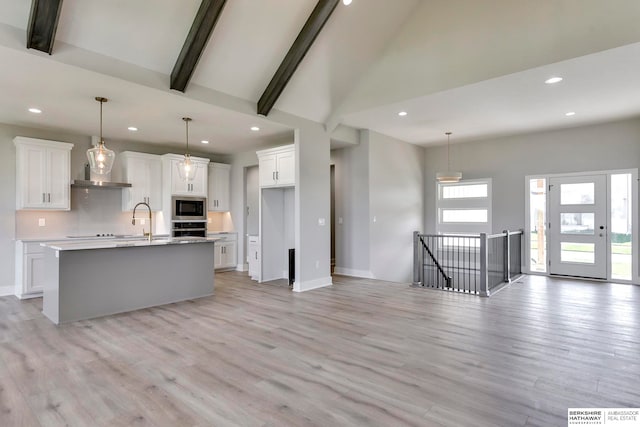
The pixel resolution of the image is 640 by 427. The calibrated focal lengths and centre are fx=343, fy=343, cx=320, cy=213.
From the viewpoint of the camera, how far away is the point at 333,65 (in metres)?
5.40

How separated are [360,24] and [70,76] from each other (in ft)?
12.3

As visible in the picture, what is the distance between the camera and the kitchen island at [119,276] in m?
A: 4.26

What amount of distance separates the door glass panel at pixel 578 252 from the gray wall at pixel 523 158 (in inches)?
36.5

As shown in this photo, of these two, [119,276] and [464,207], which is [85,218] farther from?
[464,207]

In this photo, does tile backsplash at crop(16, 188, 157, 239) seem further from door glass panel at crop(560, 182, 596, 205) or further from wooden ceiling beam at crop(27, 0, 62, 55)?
door glass panel at crop(560, 182, 596, 205)

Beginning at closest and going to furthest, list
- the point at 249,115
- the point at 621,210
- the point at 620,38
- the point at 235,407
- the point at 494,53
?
the point at 235,407, the point at 620,38, the point at 494,53, the point at 249,115, the point at 621,210

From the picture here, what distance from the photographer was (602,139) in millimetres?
6781

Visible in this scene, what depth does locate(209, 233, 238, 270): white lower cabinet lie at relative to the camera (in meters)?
Answer: 7.86

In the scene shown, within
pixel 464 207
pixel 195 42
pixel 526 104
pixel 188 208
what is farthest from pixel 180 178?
pixel 464 207

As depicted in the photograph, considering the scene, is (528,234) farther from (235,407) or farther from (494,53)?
(235,407)

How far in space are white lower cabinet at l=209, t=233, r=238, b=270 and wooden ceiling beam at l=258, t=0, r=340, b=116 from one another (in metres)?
3.66

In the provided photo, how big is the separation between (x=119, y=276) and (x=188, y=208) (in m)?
2.86

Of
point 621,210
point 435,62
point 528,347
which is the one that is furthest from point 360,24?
point 621,210

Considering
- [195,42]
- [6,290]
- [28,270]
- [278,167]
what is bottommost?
[6,290]
